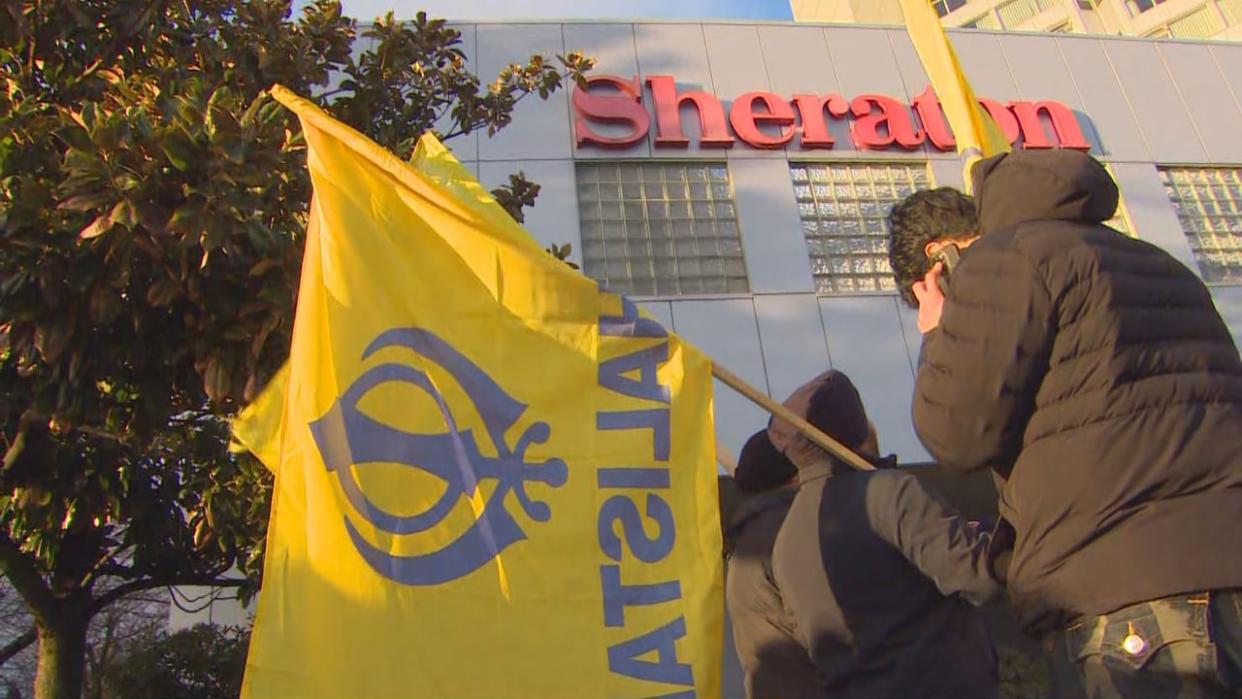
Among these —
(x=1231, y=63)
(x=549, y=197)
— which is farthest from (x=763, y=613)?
(x=1231, y=63)

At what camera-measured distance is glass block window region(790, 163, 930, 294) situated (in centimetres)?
1000

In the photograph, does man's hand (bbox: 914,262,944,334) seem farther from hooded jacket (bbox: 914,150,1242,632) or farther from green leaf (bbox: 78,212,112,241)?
green leaf (bbox: 78,212,112,241)

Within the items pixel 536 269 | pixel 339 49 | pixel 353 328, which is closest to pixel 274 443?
pixel 353 328

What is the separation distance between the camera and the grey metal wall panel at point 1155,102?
1132 cm

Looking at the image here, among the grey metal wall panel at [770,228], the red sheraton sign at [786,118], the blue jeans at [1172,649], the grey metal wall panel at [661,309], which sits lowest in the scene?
the blue jeans at [1172,649]

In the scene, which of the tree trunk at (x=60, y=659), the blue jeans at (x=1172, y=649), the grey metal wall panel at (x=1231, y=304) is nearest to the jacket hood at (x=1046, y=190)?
the blue jeans at (x=1172, y=649)

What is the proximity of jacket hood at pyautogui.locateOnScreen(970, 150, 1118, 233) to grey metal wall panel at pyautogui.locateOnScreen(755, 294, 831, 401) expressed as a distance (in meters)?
7.05

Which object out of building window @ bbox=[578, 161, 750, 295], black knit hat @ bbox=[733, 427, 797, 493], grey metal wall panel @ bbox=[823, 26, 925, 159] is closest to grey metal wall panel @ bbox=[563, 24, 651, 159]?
building window @ bbox=[578, 161, 750, 295]

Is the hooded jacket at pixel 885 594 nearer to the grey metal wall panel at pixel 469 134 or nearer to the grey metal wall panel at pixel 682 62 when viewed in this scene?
the grey metal wall panel at pixel 469 134

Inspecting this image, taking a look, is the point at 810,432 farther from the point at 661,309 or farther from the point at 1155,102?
the point at 1155,102

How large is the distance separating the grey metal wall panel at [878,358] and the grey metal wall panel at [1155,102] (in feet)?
13.8

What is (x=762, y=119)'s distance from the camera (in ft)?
34.3

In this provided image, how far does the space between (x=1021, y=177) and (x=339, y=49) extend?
198 inches

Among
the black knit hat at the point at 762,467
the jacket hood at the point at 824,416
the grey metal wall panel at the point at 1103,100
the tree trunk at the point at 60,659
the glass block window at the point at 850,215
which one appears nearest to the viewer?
the jacket hood at the point at 824,416
